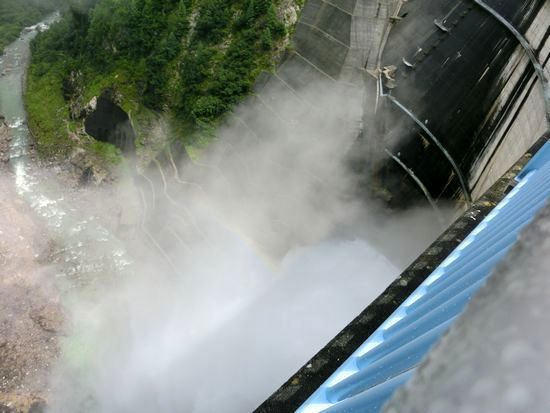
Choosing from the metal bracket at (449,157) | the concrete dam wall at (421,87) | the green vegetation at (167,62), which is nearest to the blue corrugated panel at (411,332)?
the concrete dam wall at (421,87)

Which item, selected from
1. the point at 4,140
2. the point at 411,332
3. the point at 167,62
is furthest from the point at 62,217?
the point at 411,332

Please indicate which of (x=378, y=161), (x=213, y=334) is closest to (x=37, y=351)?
(x=213, y=334)

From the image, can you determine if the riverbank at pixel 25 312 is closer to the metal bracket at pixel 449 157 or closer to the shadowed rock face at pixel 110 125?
the shadowed rock face at pixel 110 125

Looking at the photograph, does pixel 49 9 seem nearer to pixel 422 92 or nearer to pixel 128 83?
pixel 128 83

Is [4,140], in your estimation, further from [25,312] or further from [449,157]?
[449,157]

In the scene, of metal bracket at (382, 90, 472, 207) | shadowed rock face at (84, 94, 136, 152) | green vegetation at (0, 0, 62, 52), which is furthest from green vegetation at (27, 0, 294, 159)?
green vegetation at (0, 0, 62, 52)

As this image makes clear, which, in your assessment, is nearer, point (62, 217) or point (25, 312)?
point (25, 312)
